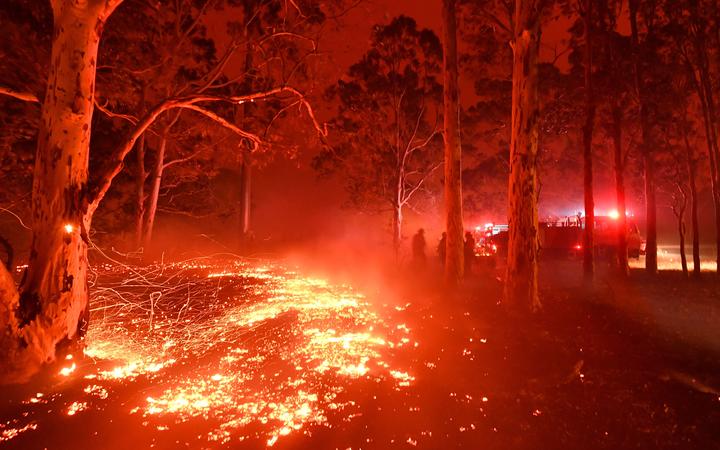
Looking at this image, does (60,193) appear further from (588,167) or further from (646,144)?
(646,144)

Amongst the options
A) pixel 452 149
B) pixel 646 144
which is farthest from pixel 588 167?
pixel 452 149

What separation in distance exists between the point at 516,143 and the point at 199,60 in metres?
15.9

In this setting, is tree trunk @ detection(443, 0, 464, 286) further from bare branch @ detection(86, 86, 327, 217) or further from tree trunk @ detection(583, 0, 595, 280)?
bare branch @ detection(86, 86, 327, 217)

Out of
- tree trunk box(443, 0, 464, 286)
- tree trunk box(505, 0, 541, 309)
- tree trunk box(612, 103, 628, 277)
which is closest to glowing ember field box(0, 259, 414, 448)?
tree trunk box(505, 0, 541, 309)

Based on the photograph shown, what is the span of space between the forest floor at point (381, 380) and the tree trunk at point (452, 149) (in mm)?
2290

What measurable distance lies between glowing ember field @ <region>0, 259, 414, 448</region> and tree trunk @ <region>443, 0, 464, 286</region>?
3.46m

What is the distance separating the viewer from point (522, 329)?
8547 mm

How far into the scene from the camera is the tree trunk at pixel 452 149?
487 inches

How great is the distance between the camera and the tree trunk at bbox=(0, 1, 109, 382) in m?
5.89

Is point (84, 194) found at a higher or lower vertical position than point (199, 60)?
lower

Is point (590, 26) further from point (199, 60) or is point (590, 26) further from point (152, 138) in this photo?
point (152, 138)

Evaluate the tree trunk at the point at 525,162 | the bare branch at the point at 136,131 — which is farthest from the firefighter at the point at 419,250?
the bare branch at the point at 136,131

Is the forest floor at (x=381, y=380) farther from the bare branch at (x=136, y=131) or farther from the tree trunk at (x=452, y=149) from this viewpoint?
the tree trunk at (x=452, y=149)

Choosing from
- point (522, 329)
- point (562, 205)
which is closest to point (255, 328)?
point (522, 329)
